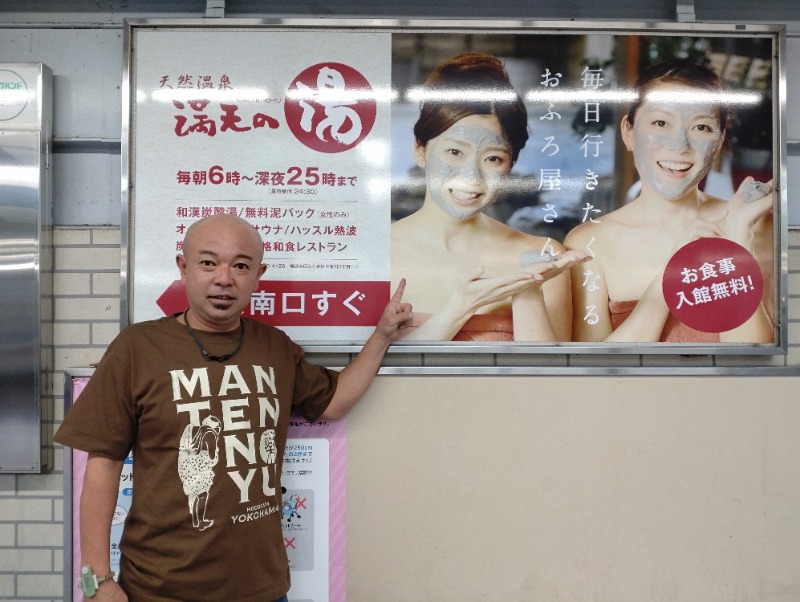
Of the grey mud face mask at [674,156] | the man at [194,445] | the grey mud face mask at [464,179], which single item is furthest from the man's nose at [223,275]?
the grey mud face mask at [674,156]

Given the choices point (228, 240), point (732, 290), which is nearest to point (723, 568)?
point (732, 290)

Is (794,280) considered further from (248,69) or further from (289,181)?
(248,69)

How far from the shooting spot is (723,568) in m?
2.31

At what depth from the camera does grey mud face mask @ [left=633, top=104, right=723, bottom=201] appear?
7.69ft

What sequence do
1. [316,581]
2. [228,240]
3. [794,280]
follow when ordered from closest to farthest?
[228,240]
[316,581]
[794,280]

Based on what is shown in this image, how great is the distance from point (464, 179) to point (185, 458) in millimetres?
1352

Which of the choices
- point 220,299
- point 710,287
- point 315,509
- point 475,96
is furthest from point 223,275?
point 710,287

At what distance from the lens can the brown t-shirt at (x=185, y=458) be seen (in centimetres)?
169

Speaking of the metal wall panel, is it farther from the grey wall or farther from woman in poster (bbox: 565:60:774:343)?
woman in poster (bbox: 565:60:774:343)

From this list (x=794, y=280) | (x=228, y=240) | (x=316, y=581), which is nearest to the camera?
(x=228, y=240)

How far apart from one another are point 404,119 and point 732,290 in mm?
1362

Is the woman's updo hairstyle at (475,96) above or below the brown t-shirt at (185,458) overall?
above

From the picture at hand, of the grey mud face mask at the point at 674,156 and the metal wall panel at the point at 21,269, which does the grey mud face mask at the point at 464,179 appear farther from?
the metal wall panel at the point at 21,269

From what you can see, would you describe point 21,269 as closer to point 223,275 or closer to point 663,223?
point 223,275
